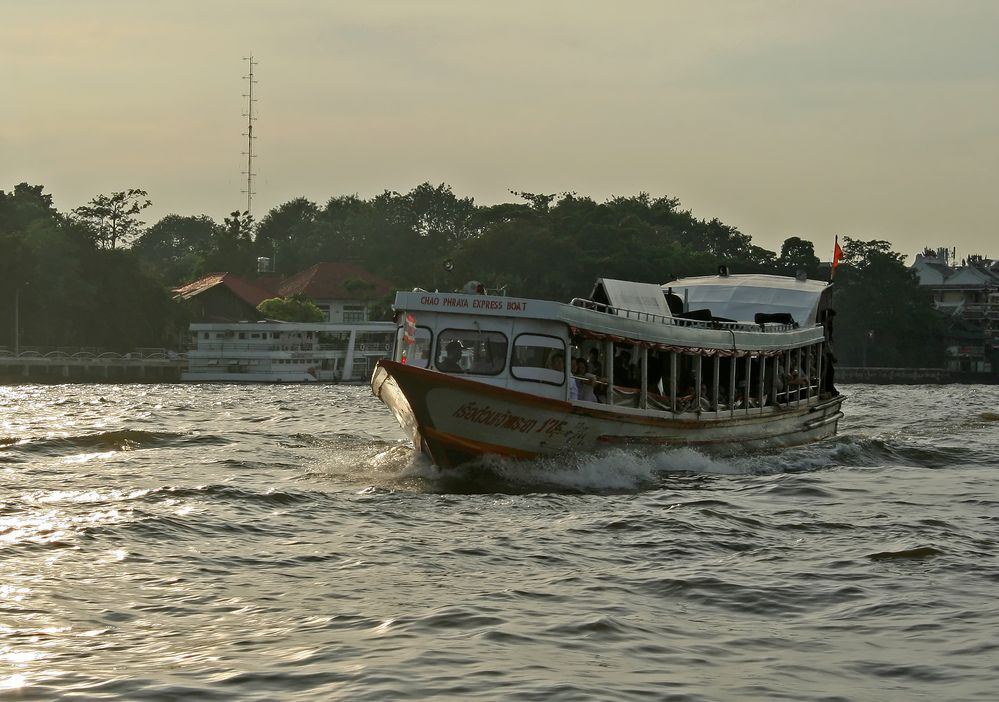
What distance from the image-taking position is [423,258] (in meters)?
109

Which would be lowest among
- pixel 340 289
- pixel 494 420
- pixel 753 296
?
pixel 494 420

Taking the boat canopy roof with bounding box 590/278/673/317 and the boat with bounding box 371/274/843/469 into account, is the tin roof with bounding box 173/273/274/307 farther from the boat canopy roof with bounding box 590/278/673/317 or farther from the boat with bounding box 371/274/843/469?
the boat canopy roof with bounding box 590/278/673/317

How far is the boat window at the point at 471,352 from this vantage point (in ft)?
61.2

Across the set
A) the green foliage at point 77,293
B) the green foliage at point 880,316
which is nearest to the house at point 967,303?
the green foliage at point 880,316

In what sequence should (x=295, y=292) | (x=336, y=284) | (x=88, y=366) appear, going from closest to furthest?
(x=88, y=366)
(x=295, y=292)
(x=336, y=284)

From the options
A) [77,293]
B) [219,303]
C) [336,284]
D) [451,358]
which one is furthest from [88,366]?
[451,358]

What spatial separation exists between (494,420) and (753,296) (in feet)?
40.1

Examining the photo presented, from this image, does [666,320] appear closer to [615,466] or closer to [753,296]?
[615,466]

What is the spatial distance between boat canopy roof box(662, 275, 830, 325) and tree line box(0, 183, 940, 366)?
26311mm

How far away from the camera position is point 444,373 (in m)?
18.2

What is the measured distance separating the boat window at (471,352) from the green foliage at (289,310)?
65251mm

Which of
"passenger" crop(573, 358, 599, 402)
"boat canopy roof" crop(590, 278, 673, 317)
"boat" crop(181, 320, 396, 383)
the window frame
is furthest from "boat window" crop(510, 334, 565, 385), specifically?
"boat" crop(181, 320, 396, 383)

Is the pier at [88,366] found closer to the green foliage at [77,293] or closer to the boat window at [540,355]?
the green foliage at [77,293]

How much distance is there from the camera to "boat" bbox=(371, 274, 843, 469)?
17828mm
